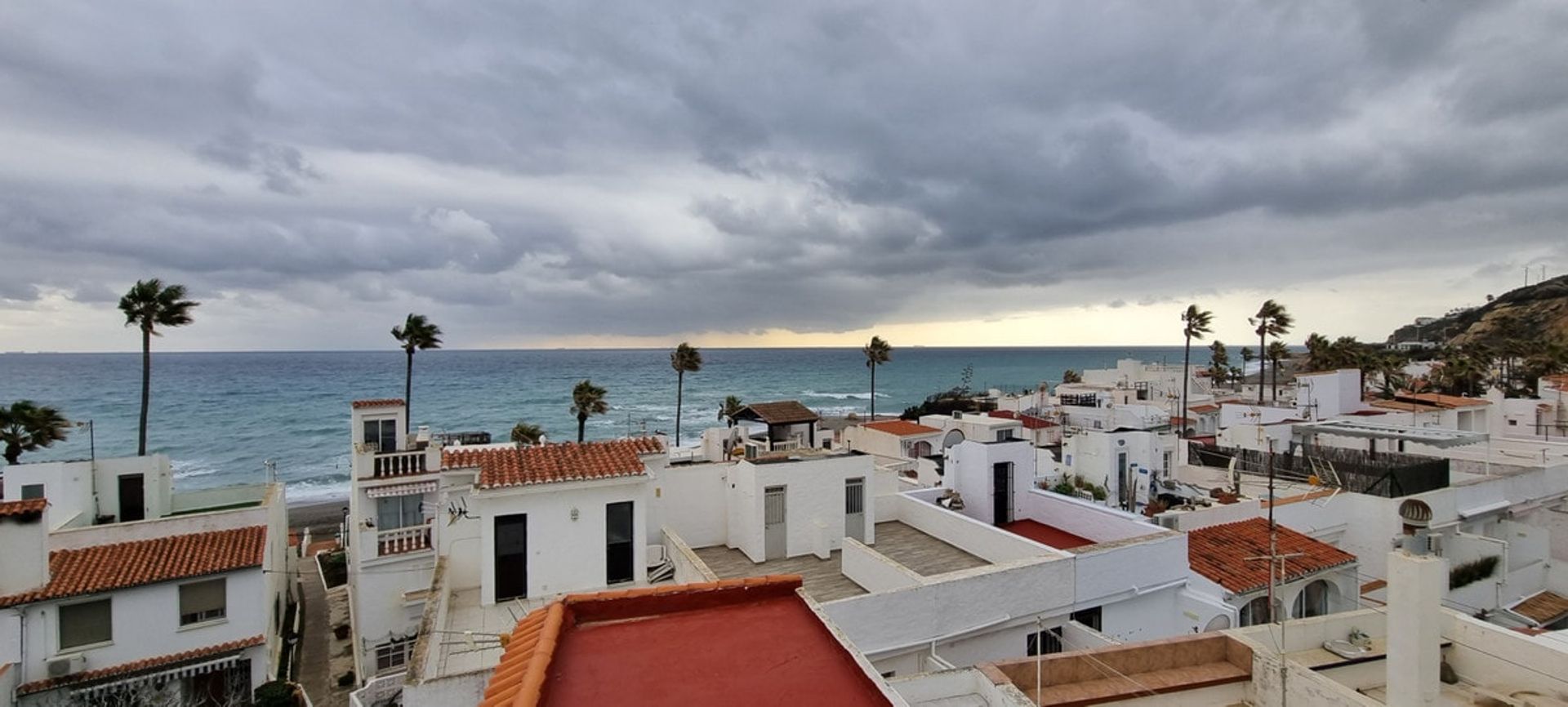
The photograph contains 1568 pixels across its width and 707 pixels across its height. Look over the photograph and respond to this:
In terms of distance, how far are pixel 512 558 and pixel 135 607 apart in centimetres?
1383

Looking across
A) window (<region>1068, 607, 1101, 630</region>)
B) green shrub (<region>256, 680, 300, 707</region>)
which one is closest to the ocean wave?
green shrub (<region>256, 680, 300, 707</region>)

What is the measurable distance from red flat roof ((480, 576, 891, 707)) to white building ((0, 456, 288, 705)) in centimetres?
2036

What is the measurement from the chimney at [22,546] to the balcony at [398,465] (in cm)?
766

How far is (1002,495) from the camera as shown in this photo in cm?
2000

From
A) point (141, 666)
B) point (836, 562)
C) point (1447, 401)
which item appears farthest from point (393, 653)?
point (1447, 401)

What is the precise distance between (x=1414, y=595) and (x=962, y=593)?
673 cm

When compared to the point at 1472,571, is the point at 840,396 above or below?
below

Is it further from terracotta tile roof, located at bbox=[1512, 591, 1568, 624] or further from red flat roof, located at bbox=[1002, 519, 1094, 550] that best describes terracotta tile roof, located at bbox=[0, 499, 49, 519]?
terracotta tile roof, located at bbox=[1512, 591, 1568, 624]

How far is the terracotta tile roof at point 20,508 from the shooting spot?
1656 centimetres

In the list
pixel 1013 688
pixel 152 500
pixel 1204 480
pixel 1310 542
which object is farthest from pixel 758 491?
pixel 152 500

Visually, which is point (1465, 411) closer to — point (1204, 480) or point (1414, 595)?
point (1204, 480)

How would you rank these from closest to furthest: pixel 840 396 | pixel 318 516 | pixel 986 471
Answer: pixel 986 471
pixel 318 516
pixel 840 396

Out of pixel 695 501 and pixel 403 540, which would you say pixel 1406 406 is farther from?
pixel 403 540

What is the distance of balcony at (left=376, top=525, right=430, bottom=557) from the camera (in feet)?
71.2
